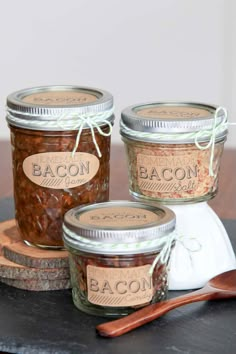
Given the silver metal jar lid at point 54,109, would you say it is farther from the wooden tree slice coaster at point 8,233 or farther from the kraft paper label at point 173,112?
the wooden tree slice coaster at point 8,233

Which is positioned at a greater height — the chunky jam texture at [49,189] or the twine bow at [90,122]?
the twine bow at [90,122]

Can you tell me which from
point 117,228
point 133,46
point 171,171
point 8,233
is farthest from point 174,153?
point 133,46

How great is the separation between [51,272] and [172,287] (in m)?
0.13

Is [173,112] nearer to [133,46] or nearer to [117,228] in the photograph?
[117,228]

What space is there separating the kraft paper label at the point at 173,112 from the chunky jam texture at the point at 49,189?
2.2 inches

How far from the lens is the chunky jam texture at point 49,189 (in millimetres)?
1042

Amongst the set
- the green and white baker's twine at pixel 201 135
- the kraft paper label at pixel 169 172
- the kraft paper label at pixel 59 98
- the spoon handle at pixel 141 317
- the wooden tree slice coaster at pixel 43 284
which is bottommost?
the wooden tree slice coaster at pixel 43 284

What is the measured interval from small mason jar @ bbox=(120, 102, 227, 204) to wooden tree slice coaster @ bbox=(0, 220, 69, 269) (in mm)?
110

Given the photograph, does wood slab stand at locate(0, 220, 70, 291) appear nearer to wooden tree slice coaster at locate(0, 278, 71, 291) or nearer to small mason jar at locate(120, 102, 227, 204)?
wooden tree slice coaster at locate(0, 278, 71, 291)

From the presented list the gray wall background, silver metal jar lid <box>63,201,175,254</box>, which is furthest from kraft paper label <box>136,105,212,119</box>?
the gray wall background

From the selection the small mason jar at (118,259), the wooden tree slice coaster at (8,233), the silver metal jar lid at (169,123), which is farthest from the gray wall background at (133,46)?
the small mason jar at (118,259)

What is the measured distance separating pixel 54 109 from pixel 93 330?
240mm

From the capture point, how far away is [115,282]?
37.6 inches

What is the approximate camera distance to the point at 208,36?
2.75 meters
